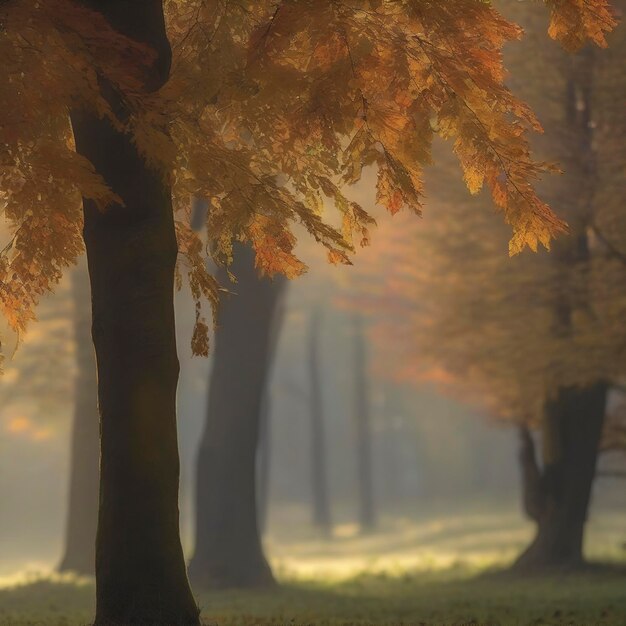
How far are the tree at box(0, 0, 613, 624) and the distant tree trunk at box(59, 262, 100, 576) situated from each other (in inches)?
457

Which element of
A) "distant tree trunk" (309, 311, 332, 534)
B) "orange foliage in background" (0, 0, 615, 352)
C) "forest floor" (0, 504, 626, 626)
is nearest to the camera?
"orange foliage in background" (0, 0, 615, 352)

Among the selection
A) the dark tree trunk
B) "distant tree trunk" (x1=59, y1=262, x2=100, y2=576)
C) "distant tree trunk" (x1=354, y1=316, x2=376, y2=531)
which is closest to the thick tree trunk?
the dark tree trunk

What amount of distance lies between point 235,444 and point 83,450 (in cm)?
432

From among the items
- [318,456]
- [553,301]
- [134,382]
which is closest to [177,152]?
[134,382]

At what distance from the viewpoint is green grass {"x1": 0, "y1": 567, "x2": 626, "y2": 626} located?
10422 millimetres

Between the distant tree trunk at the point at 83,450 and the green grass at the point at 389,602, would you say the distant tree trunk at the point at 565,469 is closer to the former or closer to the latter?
the green grass at the point at 389,602

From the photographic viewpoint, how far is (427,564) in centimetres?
2158

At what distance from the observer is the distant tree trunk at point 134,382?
7.32m

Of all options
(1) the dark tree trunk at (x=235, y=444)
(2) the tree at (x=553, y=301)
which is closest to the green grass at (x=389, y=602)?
(1) the dark tree trunk at (x=235, y=444)

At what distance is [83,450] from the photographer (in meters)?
19.6

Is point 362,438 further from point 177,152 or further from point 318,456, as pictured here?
point 177,152

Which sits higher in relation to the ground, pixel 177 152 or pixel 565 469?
pixel 177 152

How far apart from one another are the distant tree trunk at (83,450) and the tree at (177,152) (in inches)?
457

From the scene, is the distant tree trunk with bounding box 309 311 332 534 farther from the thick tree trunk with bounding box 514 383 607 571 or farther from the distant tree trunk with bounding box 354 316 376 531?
the thick tree trunk with bounding box 514 383 607 571
